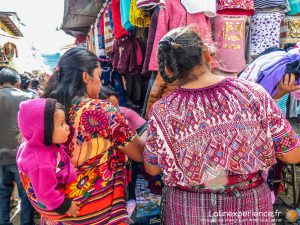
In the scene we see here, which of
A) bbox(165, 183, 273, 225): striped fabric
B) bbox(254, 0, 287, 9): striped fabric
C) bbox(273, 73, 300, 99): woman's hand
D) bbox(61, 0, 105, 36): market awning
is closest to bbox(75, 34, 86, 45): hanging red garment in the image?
bbox(61, 0, 105, 36): market awning

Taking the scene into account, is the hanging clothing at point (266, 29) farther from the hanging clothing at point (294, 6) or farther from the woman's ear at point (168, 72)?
the woman's ear at point (168, 72)

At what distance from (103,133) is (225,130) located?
60cm

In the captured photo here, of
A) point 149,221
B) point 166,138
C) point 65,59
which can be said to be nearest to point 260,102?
point 166,138

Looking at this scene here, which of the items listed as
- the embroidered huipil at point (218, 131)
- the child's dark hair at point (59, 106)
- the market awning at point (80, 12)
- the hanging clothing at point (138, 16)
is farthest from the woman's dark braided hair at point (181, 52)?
the market awning at point (80, 12)

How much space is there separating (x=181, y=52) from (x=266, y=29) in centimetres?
199

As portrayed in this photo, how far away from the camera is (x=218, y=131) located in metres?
1.24

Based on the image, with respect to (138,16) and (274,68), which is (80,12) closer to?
(138,16)

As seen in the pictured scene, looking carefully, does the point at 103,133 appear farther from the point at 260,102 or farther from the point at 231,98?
the point at 260,102

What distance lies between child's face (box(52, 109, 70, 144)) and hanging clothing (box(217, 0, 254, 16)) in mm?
1876

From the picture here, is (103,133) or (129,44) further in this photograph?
(129,44)

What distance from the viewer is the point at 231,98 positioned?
1.26m

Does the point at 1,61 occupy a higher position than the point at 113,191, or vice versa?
the point at 1,61

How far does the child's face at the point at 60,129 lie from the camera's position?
4.55 ft

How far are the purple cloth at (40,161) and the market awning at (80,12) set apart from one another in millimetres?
3051
